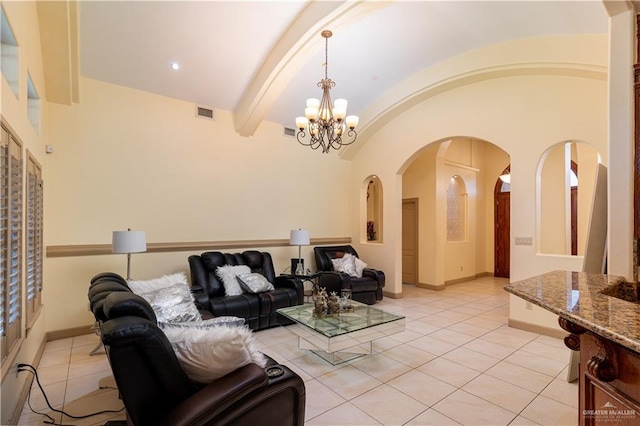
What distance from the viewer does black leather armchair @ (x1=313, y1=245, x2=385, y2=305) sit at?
16.9ft

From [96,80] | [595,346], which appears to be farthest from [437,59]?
[96,80]

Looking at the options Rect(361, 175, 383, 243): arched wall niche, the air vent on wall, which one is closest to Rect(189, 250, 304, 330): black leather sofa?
the air vent on wall

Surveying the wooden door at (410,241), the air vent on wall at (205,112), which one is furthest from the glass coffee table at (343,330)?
the wooden door at (410,241)

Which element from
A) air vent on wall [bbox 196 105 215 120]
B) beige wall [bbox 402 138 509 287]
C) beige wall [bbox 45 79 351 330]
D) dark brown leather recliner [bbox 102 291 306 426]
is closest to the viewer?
dark brown leather recliner [bbox 102 291 306 426]

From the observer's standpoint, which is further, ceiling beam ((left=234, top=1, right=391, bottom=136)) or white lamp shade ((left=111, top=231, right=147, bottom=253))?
white lamp shade ((left=111, top=231, right=147, bottom=253))

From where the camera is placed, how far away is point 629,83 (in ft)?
7.86

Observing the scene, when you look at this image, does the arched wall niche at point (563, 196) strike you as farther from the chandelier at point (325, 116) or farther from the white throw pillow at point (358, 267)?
the chandelier at point (325, 116)

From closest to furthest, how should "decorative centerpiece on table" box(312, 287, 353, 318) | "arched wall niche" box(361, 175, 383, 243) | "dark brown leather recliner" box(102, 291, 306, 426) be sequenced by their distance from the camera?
"dark brown leather recliner" box(102, 291, 306, 426), "decorative centerpiece on table" box(312, 287, 353, 318), "arched wall niche" box(361, 175, 383, 243)

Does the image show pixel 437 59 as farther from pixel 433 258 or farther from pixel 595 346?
pixel 595 346

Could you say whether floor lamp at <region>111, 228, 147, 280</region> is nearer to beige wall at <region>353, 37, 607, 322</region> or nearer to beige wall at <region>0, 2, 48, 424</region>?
beige wall at <region>0, 2, 48, 424</region>

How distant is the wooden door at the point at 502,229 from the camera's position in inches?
321

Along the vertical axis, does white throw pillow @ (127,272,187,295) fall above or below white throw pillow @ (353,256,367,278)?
above

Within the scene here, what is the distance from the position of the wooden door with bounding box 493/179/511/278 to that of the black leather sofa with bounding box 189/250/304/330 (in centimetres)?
627

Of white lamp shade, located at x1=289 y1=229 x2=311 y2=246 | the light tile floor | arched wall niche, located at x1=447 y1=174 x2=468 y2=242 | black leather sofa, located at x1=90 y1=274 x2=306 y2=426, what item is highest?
arched wall niche, located at x1=447 y1=174 x2=468 y2=242
